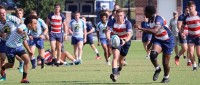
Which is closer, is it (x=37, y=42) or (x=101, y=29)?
(x=37, y=42)

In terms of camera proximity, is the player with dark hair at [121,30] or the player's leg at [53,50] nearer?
the player with dark hair at [121,30]

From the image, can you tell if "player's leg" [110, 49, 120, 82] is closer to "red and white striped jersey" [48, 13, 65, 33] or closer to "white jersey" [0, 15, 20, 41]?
"white jersey" [0, 15, 20, 41]

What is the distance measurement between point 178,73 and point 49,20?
635 cm

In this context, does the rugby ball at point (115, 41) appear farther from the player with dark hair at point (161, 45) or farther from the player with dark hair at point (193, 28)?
the player with dark hair at point (193, 28)

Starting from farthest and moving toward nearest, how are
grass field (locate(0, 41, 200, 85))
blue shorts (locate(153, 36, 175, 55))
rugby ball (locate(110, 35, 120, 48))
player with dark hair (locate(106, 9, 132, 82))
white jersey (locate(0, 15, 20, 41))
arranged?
1. player with dark hair (locate(106, 9, 132, 82))
2. rugby ball (locate(110, 35, 120, 48))
3. blue shorts (locate(153, 36, 175, 55))
4. white jersey (locate(0, 15, 20, 41))
5. grass field (locate(0, 41, 200, 85))

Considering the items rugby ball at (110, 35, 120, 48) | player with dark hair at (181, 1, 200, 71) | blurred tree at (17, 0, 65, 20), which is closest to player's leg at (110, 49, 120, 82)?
rugby ball at (110, 35, 120, 48)

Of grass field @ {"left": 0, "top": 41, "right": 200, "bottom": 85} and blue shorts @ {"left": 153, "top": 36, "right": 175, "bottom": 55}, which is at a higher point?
blue shorts @ {"left": 153, "top": 36, "right": 175, "bottom": 55}

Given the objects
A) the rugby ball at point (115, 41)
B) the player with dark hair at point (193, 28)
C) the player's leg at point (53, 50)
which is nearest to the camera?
the rugby ball at point (115, 41)

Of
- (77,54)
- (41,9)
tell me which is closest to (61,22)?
(77,54)

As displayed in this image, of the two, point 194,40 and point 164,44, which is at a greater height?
point 164,44

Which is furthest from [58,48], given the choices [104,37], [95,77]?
[95,77]

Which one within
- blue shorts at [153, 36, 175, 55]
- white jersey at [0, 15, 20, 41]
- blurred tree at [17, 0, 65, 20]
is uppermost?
white jersey at [0, 15, 20, 41]

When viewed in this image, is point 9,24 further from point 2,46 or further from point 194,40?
point 194,40

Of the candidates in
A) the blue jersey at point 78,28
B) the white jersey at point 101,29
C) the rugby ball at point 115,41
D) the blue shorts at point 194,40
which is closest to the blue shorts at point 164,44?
the rugby ball at point 115,41
